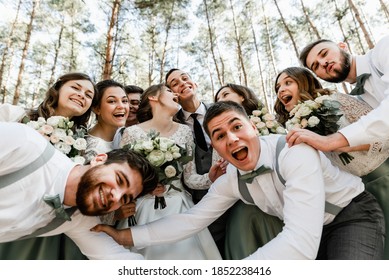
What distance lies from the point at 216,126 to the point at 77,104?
71.8 inches

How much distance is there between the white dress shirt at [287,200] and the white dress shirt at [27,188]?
19.7 inches

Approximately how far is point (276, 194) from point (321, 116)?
3.11 ft

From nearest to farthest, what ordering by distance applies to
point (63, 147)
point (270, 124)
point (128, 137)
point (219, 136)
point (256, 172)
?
point (256, 172) < point (219, 136) < point (63, 147) < point (270, 124) < point (128, 137)

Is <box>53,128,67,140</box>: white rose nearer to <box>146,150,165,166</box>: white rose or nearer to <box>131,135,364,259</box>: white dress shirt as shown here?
<box>146,150,165,166</box>: white rose

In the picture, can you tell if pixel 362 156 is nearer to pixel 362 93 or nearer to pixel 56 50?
pixel 362 93

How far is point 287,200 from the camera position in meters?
2.06

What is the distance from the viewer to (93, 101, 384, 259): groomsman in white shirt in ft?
6.90

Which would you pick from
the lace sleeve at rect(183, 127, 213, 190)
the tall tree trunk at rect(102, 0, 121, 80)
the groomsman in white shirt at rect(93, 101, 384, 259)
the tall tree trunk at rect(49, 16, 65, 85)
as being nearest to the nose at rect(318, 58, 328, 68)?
the groomsman in white shirt at rect(93, 101, 384, 259)

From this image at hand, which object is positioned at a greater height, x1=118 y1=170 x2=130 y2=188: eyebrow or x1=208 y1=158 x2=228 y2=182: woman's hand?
x1=208 y1=158 x2=228 y2=182: woman's hand

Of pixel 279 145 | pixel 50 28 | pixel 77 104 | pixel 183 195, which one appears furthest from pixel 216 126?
pixel 50 28

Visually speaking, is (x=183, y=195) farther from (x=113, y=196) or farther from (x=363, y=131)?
(x=363, y=131)

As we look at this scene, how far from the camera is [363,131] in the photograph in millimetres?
2381

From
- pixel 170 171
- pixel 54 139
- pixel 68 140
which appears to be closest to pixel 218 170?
pixel 170 171

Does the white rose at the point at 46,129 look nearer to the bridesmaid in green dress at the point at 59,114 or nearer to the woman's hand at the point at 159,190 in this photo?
the bridesmaid in green dress at the point at 59,114
